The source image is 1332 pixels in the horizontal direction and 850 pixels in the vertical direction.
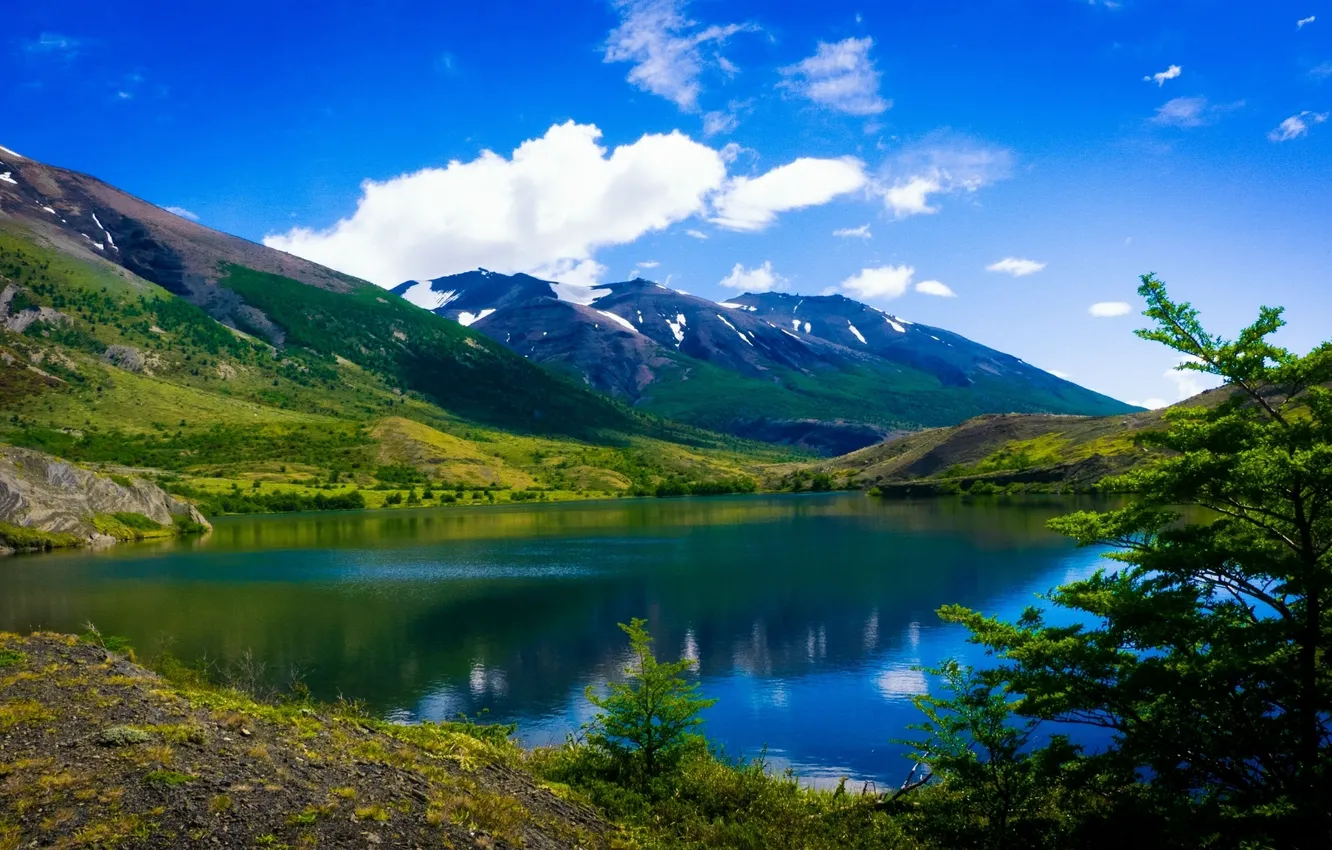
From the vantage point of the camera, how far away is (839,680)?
3669 centimetres

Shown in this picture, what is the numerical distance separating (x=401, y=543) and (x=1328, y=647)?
313 ft

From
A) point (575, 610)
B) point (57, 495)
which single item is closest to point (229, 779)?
point (575, 610)

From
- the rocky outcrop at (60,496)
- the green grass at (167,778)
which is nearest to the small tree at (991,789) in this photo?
the green grass at (167,778)

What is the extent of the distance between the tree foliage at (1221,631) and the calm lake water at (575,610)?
947 cm

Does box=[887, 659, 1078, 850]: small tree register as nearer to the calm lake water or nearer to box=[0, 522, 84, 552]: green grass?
the calm lake water

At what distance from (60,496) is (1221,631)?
118m

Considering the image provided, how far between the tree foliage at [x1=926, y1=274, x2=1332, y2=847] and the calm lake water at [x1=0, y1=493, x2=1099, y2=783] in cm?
947

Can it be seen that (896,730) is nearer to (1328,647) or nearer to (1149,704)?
(1149,704)

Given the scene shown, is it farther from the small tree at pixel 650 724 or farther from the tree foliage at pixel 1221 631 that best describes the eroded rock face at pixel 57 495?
the tree foliage at pixel 1221 631

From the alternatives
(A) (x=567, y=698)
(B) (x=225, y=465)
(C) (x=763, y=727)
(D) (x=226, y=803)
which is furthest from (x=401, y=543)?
(B) (x=225, y=465)

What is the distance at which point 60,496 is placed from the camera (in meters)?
98.2

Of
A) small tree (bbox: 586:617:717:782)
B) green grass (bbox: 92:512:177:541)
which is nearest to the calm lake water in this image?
small tree (bbox: 586:617:717:782)

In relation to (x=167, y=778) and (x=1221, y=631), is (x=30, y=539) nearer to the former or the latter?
(x=167, y=778)

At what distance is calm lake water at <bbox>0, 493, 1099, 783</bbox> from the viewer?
33.2 m
